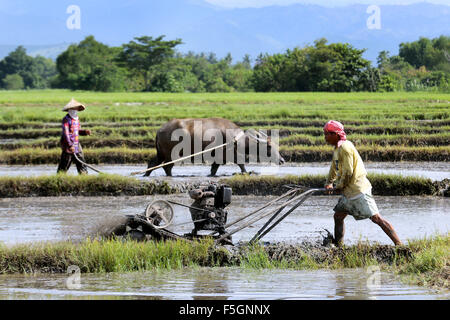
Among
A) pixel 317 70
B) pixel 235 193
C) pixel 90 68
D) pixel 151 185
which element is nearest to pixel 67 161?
pixel 151 185

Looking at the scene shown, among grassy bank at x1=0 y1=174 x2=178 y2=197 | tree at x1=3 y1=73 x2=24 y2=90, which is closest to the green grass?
grassy bank at x1=0 y1=174 x2=178 y2=197

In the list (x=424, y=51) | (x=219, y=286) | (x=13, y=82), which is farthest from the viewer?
(x=13, y=82)

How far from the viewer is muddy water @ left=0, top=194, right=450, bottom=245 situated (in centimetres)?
665

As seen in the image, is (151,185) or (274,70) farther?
(274,70)

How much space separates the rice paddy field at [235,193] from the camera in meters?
4.73

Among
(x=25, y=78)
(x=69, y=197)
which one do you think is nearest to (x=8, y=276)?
(x=69, y=197)

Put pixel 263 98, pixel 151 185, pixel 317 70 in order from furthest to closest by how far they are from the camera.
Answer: pixel 317 70 < pixel 263 98 < pixel 151 185

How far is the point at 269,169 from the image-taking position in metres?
12.1

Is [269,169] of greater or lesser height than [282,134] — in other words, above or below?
below

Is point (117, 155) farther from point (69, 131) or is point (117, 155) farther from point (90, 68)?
point (90, 68)

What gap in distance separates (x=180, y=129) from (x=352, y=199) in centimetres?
582

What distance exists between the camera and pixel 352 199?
5469 millimetres

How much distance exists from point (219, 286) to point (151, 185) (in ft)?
16.6

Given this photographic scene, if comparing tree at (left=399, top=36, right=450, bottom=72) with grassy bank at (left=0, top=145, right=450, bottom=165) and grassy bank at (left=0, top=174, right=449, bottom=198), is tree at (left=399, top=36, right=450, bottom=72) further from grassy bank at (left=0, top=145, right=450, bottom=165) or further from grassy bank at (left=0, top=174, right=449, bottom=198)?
grassy bank at (left=0, top=174, right=449, bottom=198)
